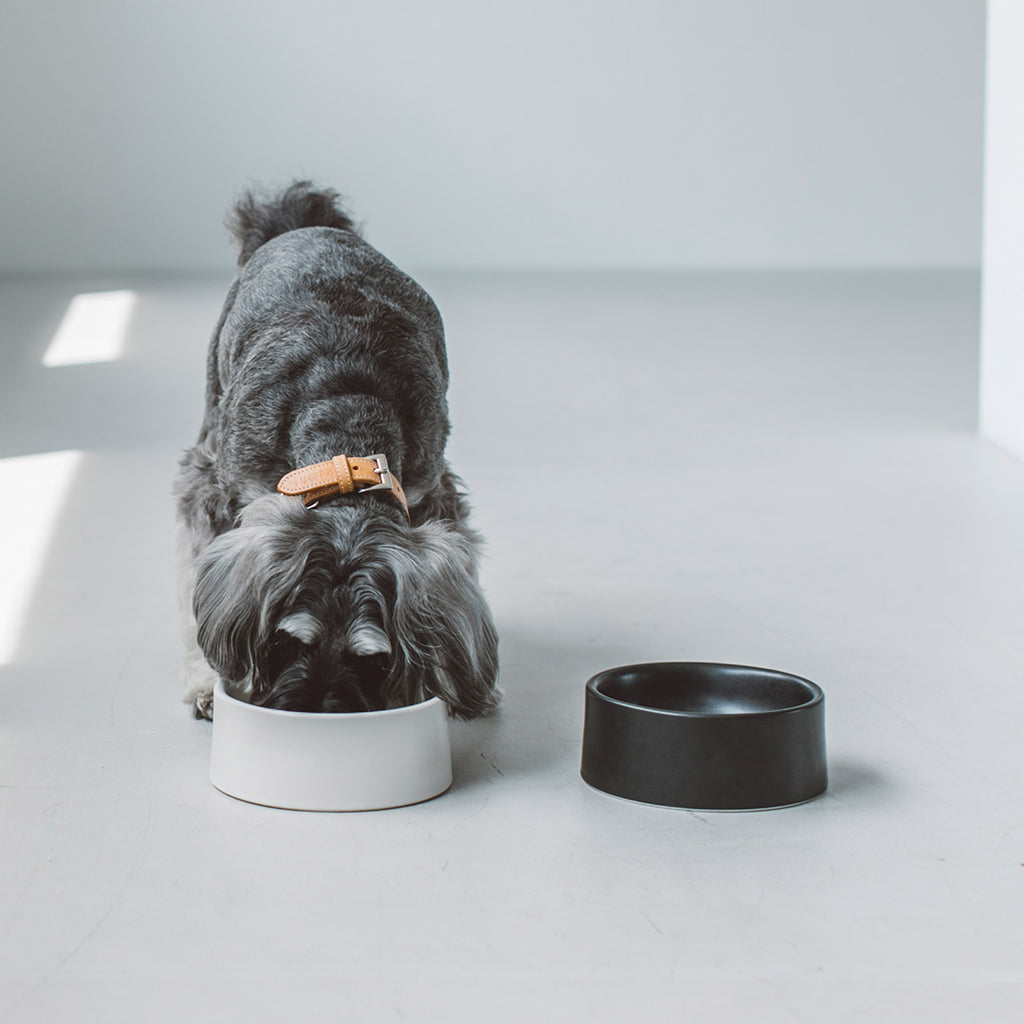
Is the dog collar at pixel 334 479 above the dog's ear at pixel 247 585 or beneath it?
above

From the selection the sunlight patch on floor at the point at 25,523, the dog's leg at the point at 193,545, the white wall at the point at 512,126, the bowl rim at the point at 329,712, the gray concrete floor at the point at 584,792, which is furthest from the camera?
the white wall at the point at 512,126

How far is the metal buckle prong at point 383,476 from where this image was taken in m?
2.52

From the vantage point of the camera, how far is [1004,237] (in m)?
5.66

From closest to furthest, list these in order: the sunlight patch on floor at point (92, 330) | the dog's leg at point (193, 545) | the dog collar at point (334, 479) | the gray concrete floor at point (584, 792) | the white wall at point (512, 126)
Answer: the gray concrete floor at point (584, 792)
the dog collar at point (334, 479)
the dog's leg at point (193, 545)
the sunlight patch on floor at point (92, 330)
the white wall at point (512, 126)

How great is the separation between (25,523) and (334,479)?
229 centimetres

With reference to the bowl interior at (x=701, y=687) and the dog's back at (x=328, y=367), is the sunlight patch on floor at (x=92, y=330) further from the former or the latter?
the bowl interior at (x=701, y=687)

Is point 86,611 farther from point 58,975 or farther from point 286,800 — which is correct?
point 58,975

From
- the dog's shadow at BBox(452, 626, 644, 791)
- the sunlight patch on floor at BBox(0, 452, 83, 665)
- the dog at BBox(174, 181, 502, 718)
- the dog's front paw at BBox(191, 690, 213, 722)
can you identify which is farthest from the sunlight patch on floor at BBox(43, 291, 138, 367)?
the dog's front paw at BBox(191, 690, 213, 722)

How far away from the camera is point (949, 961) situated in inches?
→ 73.5

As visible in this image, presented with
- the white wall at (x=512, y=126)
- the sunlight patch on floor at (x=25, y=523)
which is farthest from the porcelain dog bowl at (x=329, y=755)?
the white wall at (x=512, y=126)

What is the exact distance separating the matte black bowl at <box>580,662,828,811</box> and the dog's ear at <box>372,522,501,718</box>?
0.70 feet

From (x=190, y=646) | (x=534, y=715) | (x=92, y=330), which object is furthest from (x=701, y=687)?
(x=92, y=330)

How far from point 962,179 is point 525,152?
3.64 metres

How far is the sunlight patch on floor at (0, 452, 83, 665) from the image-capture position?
3531 mm
